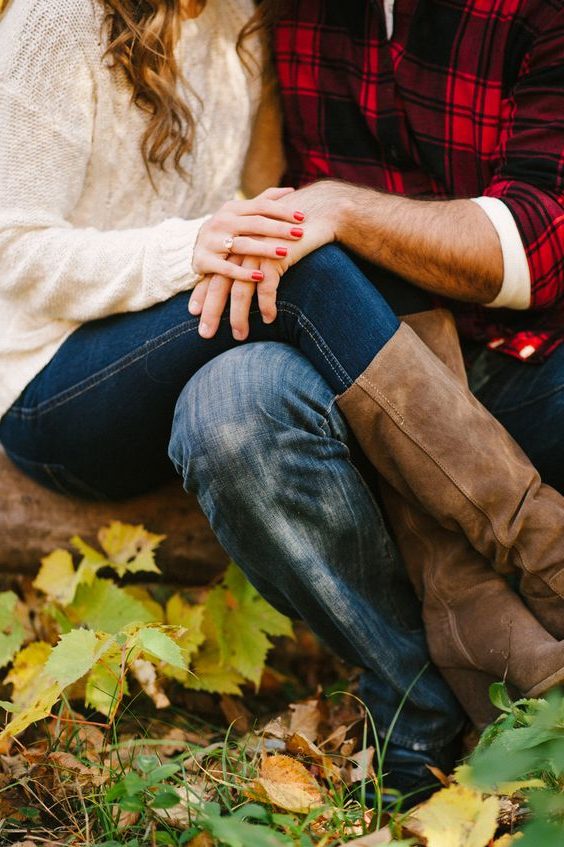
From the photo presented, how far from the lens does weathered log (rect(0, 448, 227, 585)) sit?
1860mm

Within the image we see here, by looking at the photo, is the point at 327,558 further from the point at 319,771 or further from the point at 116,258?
the point at 116,258

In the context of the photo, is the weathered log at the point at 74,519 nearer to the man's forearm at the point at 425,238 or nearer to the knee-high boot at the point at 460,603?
the knee-high boot at the point at 460,603

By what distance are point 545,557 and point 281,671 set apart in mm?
855

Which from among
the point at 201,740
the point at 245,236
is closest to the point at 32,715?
the point at 201,740

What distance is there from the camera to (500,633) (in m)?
1.48

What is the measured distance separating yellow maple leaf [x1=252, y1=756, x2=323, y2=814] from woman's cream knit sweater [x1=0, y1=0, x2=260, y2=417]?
811mm

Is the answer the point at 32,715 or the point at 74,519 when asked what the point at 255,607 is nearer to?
the point at 74,519

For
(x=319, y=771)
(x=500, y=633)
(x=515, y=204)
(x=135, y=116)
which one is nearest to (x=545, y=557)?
(x=500, y=633)

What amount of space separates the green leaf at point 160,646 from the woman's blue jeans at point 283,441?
0.87 feet

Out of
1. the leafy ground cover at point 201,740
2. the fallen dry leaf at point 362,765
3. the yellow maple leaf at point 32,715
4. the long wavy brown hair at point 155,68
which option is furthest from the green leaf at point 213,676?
the long wavy brown hair at point 155,68

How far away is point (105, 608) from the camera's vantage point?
5.74ft

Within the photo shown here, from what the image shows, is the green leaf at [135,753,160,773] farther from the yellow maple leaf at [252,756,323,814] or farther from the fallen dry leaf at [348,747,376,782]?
the fallen dry leaf at [348,747,376,782]

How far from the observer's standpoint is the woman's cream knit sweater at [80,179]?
1.59 metres

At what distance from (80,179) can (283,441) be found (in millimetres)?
689
